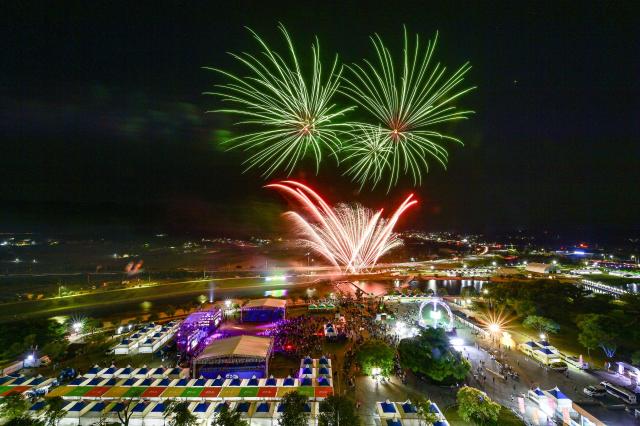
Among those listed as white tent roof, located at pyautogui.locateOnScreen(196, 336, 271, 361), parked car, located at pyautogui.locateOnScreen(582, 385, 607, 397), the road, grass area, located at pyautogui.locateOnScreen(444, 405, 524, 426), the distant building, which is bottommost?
the distant building

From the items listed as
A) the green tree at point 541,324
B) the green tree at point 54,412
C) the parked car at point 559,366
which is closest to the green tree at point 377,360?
the parked car at point 559,366

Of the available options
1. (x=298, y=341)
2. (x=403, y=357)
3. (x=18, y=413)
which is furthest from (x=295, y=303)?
(x=18, y=413)

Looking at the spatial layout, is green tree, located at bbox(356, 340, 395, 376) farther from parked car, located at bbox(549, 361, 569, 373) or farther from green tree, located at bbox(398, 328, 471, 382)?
parked car, located at bbox(549, 361, 569, 373)

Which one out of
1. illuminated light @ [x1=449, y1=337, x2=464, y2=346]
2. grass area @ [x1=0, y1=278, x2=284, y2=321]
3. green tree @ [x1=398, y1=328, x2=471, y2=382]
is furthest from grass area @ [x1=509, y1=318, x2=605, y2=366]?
grass area @ [x1=0, y1=278, x2=284, y2=321]

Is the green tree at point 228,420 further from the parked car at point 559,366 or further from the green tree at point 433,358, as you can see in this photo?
the parked car at point 559,366

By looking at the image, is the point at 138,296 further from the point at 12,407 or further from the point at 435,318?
the point at 435,318

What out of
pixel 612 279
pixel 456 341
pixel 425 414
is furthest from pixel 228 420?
pixel 612 279
